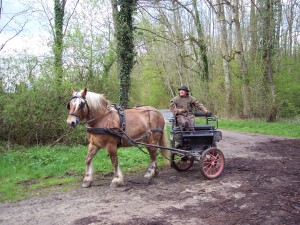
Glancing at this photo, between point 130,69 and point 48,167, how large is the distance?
477 centimetres

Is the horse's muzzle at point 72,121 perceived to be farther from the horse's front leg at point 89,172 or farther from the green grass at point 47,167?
the green grass at point 47,167

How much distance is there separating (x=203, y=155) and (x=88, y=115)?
2.49 meters

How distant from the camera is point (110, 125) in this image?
5.84m

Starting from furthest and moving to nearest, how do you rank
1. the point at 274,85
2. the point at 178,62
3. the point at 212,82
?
1. the point at 178,62
2. the point at 212,82
3. the point at 274,85

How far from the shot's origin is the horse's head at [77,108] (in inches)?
208

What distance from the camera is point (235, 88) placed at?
20.5 meters

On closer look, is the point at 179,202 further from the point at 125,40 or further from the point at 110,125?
the point at 125,40

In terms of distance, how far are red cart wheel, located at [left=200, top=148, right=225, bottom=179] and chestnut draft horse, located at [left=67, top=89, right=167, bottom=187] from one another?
1095 mm

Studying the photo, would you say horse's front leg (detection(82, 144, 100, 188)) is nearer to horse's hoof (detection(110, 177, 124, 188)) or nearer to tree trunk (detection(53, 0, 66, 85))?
horse's hoof (detection(110, 177, 124, 188))

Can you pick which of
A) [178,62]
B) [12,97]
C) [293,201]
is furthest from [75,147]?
[178,62]

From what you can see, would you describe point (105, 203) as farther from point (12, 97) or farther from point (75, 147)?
point (12, 97)

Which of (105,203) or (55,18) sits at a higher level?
(55,18)

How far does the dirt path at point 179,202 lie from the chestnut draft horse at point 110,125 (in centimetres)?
40

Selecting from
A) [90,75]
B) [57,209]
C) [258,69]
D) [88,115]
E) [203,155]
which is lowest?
[57,209]
